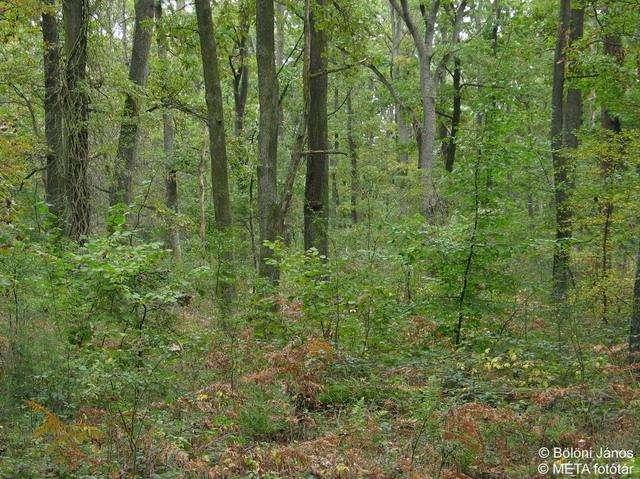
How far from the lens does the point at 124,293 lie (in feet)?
22.2

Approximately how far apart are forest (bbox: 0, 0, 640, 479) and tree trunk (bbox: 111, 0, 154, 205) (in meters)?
0.05

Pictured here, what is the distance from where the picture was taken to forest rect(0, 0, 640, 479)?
4.93 m

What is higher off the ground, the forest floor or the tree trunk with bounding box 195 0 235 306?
the tree trunk with bounding box 195 0 235 306

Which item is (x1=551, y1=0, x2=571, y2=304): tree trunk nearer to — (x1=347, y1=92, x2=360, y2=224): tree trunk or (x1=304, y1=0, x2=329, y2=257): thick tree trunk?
Answer: (x1=304, y1=0, x2=329, y2=257): thick tree trunk

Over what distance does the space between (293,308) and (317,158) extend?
355 cm

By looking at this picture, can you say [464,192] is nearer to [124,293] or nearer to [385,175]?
[124,293]

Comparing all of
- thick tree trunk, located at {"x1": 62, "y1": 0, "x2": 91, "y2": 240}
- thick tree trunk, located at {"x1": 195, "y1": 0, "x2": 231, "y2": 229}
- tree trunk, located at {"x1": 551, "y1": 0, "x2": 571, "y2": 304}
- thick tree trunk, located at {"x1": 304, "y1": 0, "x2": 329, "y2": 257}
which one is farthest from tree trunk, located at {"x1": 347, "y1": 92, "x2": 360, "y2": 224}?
thick tree trunk, located at {"x1": 62, "y1": 0, "x2": 91, "y2": 240}

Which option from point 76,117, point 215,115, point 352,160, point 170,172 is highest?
point 352,160

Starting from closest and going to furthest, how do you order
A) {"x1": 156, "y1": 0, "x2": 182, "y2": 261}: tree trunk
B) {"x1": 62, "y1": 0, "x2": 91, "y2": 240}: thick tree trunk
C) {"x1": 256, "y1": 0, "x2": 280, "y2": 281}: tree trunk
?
{"x1": 62, "y1": 0, "x2": 91, "y2": 240}: thick tree trunk
{"x1": 256, "y1": 0, "x2": 280, "y2": 281}: tree trunk
{"x1": 156, "y1": 0, "x2": 182, "y2": 261}: tree trunk

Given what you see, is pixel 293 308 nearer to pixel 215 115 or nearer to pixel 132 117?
pixel 215 115

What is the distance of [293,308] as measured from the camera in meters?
9.05

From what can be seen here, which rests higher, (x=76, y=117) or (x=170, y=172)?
(x=76, y=117)

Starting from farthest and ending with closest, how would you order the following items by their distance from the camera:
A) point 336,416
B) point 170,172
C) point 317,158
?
point 170,172 → point 317,158 → point 336,416

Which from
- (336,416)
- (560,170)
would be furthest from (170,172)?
(336,416)
